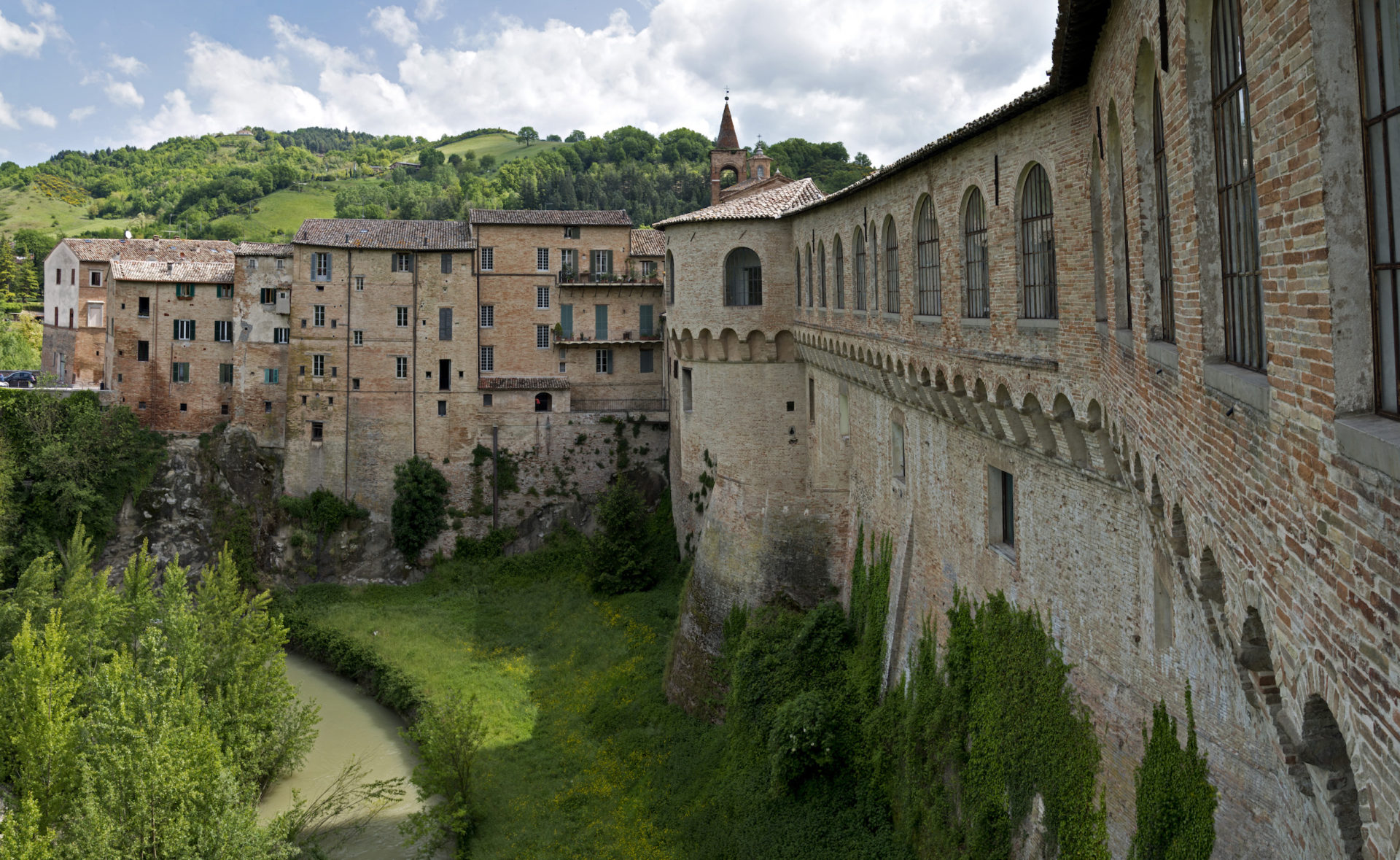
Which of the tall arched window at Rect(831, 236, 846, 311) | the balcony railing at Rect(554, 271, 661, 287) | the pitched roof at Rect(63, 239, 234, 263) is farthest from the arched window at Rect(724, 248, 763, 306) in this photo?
the pitched roof at Rect(63, 239, 234, 263)

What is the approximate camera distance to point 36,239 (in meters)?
91.3

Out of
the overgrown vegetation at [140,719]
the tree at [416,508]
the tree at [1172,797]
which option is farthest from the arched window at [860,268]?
the tree at [416,508]

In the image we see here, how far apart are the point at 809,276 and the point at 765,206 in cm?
361

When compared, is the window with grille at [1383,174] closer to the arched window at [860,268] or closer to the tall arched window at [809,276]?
the arched window at [860,268]

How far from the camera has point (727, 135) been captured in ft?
155

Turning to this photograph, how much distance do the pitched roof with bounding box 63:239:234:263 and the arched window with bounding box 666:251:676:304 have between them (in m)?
28.5

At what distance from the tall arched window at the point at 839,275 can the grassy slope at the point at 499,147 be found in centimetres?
12283

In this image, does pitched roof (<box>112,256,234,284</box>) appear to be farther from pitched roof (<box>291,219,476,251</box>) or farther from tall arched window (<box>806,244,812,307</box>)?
tall arched window (<box>806,244,812,307</box>)

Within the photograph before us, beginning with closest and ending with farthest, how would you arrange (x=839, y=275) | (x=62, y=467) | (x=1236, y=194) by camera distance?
(x=1236, y=194) → (x=839, y=275) → (x=62, y=467)

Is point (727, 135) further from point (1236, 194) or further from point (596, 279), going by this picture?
point (1236, 194)

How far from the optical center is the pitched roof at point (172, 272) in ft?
141

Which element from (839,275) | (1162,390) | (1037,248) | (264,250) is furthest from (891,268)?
(264,250)

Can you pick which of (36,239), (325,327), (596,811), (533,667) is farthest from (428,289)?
(36,239)

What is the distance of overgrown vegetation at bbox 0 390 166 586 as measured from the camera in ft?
124
